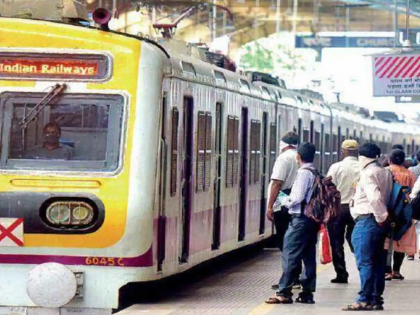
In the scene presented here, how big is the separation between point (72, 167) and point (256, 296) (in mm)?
3322

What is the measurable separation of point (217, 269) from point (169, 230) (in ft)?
17.3

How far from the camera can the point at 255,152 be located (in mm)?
20125

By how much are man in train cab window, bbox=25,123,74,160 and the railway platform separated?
1.43 meters

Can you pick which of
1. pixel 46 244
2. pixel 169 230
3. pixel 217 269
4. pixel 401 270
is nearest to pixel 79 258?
pixel 46 244

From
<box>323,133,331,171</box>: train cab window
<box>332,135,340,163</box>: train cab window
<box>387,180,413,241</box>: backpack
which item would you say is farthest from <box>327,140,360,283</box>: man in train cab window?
<box>332,135,340,163</box>: train cab window

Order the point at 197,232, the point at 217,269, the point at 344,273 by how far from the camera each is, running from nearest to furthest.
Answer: the point at 197,232
the point at 344,273
the point at 217,269

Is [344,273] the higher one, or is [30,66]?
[30,66]

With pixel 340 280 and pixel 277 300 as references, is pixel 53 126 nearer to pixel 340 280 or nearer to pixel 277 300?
pixel 277 300

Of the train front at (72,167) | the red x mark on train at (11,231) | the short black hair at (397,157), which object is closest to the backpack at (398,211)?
the train front at (72,167)

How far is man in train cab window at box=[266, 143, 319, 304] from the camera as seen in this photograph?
1409 cm

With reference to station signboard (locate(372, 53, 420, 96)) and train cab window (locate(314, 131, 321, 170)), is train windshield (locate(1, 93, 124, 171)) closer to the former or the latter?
station signboard (locate(372, 53, 420, 96))

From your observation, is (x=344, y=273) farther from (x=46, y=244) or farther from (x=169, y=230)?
(x=46, y=244)

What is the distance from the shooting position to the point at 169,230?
13.7m

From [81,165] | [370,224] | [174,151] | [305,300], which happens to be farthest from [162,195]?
[305,300]
